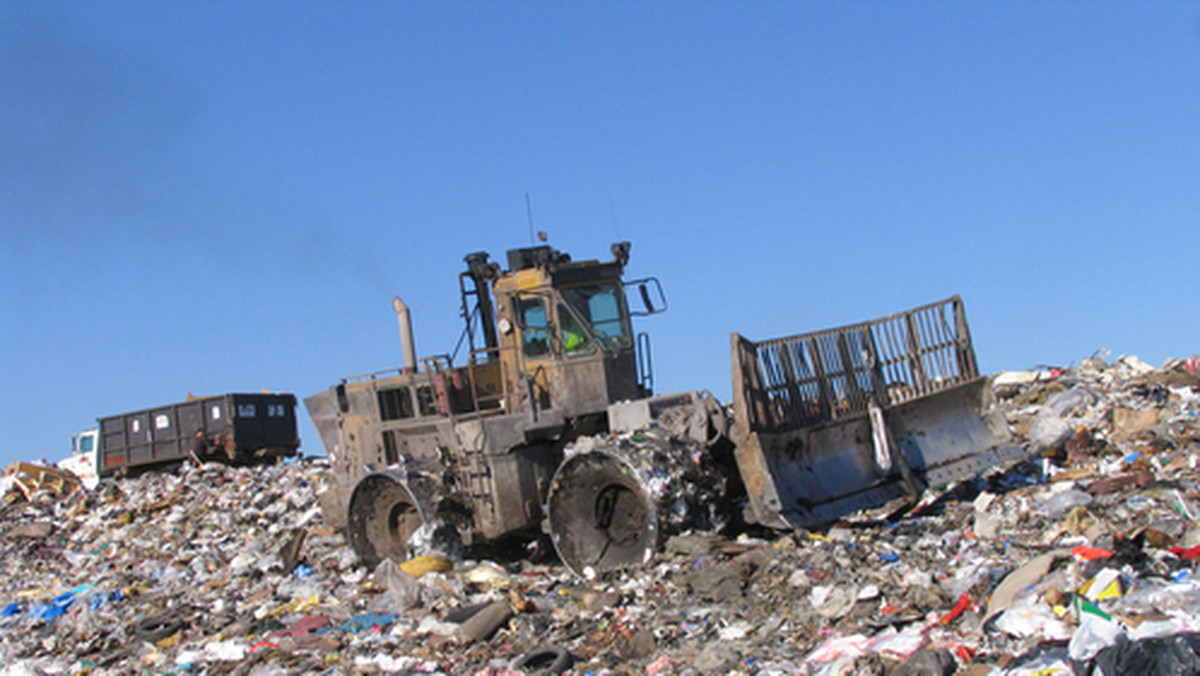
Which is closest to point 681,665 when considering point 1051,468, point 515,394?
point 515,394

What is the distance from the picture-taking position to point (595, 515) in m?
7.60

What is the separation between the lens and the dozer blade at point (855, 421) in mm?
7273

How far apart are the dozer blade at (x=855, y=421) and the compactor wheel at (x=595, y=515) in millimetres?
904

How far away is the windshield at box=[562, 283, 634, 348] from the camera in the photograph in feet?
29.0

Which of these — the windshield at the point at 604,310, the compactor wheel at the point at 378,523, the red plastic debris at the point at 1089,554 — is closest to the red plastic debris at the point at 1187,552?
the red plastic debris at the point at 1089,554

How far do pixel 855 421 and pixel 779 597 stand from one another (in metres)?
2.35

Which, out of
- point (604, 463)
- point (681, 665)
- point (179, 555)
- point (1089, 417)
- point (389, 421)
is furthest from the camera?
point (179, 555)

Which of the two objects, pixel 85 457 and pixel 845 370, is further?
pixel 85 457

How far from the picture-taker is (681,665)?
5359 millimetres

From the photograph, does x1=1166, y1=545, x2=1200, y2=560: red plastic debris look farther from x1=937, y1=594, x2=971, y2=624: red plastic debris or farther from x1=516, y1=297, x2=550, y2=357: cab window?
x1=516, y1=297, x2=550, y2=357: cab window

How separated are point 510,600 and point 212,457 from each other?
15223mm

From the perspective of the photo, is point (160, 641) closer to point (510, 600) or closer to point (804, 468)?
point (510, 600)

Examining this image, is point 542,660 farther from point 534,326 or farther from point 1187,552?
point 534,326

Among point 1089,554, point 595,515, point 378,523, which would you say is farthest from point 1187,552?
point 378,523
